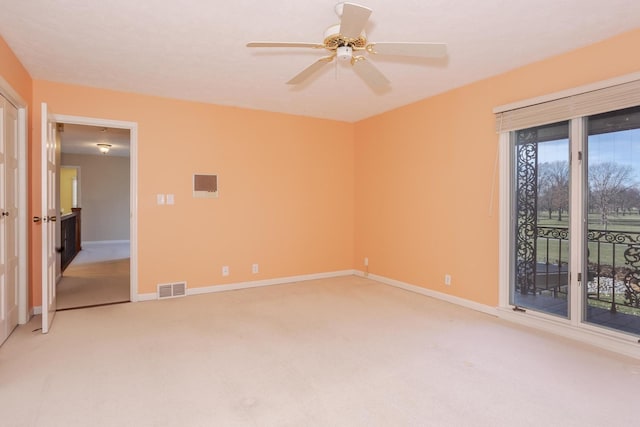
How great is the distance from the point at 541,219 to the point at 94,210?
10.4 m

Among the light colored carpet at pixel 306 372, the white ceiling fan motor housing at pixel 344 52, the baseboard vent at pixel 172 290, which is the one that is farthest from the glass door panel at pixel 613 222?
the baseboard vent at pixel 172 290

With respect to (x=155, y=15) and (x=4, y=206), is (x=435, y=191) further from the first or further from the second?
(x=4, y=206)

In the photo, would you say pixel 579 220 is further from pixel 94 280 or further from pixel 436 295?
pixel 94 280

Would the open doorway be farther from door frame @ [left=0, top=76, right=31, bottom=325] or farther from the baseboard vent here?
door frame @ [left=0, top=76, right=31, bottom=325]

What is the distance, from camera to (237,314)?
380 centimetres

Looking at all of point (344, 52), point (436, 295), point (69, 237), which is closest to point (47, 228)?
point (344, 52)

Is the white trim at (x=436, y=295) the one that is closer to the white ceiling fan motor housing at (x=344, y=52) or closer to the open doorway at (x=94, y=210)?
the white ceiling fan motor housing at (x=344, y=52)

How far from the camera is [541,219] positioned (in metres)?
3.47

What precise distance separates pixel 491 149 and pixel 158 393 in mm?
3621

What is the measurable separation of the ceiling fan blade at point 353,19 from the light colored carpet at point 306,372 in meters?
2.09

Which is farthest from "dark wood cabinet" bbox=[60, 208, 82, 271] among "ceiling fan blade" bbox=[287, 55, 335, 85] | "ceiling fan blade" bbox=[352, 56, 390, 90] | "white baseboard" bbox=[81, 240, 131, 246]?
"ceiling fan blade" bbox=[352, 56, 390, 90]

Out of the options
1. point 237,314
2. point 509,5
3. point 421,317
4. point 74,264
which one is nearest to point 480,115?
point 509,5

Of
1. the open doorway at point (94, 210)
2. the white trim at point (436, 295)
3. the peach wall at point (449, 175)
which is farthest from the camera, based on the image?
the open doorway at point (94, 210)

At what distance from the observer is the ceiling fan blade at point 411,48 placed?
2.13 m
